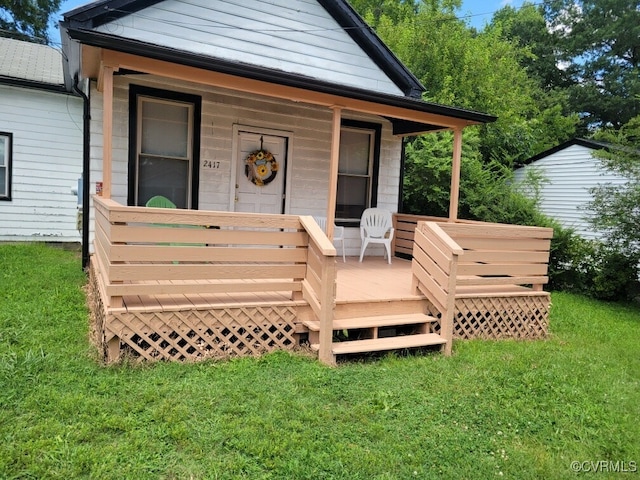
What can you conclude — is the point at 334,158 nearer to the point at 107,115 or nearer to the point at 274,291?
the point at 274,291

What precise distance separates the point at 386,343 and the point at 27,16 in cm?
2383

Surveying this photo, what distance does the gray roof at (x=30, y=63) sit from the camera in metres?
9.81

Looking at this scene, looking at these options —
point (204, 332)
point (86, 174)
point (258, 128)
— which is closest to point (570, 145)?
point (258, 128)

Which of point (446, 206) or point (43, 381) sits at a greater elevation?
point (446, 206)

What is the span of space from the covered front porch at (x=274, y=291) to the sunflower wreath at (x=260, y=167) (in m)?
2.53

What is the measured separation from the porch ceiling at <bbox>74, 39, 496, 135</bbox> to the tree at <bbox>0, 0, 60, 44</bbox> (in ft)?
62.2

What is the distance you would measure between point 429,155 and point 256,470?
9429 mm

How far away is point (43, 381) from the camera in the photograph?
11.1ft

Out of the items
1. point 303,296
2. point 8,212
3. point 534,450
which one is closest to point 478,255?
point 303,296

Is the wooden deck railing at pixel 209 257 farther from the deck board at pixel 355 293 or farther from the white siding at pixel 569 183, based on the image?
the white siding at pixel 569 183

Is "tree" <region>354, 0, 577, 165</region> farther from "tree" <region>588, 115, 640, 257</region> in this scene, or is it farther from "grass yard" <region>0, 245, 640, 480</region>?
"grass yard" <region>0, 245, 640, 480</region>

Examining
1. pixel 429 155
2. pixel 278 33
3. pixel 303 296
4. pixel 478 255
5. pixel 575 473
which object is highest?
pixel 278 33

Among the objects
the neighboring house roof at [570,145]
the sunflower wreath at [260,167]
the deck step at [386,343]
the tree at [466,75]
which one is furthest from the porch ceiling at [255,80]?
the tree at [466,75]

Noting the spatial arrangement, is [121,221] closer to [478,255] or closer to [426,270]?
[426,270]
